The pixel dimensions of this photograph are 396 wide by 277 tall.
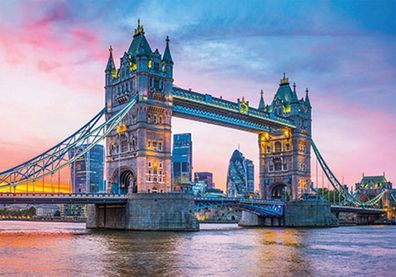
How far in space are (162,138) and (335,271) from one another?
5437 cm

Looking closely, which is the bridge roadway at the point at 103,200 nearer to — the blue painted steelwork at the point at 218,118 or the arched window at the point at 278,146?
the blue painted steelwork at the point at 218,118

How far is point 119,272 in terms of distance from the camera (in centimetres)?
3844

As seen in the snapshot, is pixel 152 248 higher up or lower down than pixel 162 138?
lower down

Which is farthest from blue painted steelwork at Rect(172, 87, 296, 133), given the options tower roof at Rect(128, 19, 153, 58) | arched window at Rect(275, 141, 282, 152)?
tower roof at Rect(128, 19, 153, 58)

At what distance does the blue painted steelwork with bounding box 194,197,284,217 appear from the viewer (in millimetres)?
92562

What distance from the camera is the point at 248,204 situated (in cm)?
10425

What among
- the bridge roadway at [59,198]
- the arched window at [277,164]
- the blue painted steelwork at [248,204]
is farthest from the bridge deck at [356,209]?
the bridge roadway at [59,198]

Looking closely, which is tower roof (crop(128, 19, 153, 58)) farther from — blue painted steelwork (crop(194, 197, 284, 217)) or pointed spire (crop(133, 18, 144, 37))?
blue painted steelwork (crop(194, 197, 284, 217))

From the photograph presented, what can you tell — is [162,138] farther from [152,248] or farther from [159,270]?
[159,270]

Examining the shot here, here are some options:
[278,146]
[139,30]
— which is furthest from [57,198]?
[278,146]

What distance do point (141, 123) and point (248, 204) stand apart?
2734 cm

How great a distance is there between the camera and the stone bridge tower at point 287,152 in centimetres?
12338

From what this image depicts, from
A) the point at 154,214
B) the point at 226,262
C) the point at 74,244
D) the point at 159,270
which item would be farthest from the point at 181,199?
the point at 159,270

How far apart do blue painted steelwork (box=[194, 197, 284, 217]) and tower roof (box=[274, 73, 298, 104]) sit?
25.5 m
